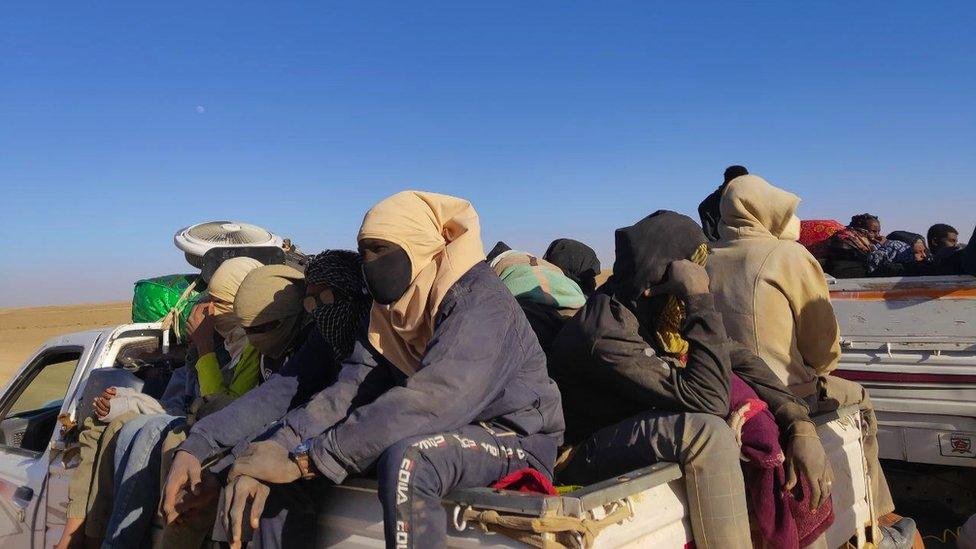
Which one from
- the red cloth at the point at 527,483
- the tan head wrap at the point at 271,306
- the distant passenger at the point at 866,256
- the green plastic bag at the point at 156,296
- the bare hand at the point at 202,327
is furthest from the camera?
the distant passenger at the point at 866,256

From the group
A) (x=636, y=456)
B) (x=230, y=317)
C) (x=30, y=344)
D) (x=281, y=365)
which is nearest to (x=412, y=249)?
(x=636, y=456)

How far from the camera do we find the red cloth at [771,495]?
2.81 meters

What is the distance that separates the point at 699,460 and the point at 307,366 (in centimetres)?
176

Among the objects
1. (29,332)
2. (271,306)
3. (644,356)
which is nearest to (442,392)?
(644,356)

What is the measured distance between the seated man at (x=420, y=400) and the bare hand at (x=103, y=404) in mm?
1413

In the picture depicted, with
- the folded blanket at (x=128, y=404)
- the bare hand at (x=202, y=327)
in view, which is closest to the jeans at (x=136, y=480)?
the folded blanket at (x=128, y=404)

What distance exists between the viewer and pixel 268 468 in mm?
2428

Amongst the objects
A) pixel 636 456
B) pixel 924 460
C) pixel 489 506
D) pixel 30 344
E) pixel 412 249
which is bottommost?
pixel 30 344

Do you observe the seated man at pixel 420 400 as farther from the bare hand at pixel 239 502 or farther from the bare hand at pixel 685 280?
the bare hand at pixel 685 280

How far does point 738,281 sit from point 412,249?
5.91 feet

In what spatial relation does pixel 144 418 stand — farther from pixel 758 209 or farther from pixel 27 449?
pixel 758 209

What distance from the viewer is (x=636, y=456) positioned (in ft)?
9.07

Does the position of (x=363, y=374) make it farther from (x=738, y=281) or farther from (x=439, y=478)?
(x=738, y=281)

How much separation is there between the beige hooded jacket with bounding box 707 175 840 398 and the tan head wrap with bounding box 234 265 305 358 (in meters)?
2.04
